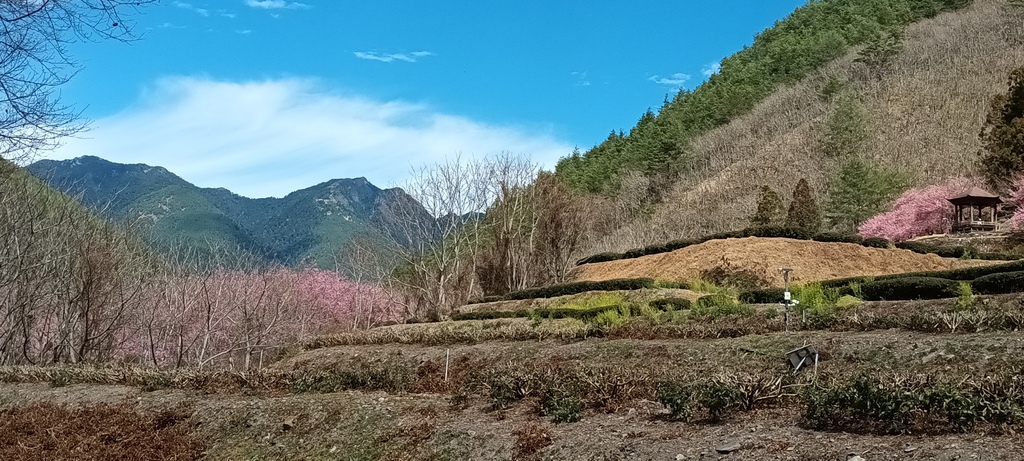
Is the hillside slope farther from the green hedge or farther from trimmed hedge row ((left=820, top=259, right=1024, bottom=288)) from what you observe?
trimmed hedge row ((left=820, top=259, right=1024, bottom=288))

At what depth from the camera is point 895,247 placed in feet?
74.3

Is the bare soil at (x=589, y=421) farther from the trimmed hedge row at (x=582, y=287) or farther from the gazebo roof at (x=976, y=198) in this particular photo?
the gazebo roof at (x=976, y=198)

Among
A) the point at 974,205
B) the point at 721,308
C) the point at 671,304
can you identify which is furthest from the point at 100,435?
the point at 974,205

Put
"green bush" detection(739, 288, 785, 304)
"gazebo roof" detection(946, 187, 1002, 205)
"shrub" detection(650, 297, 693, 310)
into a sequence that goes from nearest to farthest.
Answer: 1. "green bush" detection(739, 288, 785, 304)
2. "shrub" detection(650, 297, 693, 310)
3. "gazebo roof" detection(946, 187, 1002, 205)

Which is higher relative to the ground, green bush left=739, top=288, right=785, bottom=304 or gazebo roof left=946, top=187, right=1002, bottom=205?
gazebo roof left=946, top=187, right=1002, bottom=205

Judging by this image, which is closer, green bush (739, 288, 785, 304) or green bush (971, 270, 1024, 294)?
green bush (971, 270, 1024, 294)

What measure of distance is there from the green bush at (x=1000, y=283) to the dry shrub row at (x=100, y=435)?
38.5ft

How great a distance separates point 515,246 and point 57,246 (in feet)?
58.3

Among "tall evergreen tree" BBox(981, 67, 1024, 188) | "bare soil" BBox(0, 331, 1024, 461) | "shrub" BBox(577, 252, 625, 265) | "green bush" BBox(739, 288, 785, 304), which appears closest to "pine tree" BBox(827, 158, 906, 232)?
"tall evergreen tree" BBox(981, 67, 1024, 188)

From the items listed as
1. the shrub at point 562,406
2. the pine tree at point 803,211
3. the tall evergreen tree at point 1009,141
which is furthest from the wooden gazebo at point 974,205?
the shrub at point 562,406

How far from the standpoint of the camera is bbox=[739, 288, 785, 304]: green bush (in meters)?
15.4

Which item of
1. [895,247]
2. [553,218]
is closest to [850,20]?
[553,218]

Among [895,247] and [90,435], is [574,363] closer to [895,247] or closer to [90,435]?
[90,435]

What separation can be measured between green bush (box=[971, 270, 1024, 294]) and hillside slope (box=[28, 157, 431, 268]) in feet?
126
